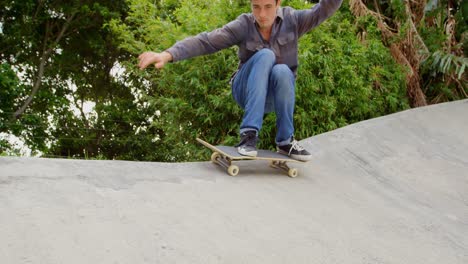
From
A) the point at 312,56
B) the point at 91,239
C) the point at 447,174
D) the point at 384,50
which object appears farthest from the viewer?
the point at 384,50

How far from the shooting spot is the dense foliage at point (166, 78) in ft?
14.7

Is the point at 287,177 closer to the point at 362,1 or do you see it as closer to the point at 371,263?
the point at 371,263

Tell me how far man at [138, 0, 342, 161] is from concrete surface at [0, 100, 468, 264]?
1.04 feet

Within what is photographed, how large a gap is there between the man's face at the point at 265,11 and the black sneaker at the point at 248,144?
2.32 feet

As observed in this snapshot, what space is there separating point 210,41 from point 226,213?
1.16 meters

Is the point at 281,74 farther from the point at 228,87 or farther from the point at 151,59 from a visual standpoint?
the point at 228,87

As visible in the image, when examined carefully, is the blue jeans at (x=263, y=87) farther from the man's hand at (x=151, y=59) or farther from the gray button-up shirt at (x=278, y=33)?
the man's hand at (x=151, y=59)

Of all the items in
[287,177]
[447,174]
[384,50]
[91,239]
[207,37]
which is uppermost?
[207,37]

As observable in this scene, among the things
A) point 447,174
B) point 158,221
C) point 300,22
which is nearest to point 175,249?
point 158,221

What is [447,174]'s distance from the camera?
3.89 metres

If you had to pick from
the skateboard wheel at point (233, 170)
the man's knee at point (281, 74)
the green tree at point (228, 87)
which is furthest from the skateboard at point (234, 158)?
the green tree at point (228, 87)

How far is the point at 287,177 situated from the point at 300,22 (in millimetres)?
1039

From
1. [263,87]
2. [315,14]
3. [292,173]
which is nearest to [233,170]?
[292,173]

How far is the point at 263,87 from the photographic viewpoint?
298 cm
